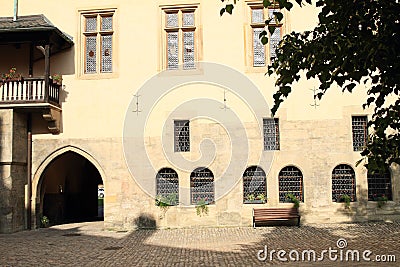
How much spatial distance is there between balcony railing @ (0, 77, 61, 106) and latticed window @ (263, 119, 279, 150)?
693 centimetres

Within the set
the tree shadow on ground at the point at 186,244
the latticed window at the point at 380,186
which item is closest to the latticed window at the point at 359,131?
the latticed window at the point at 380,186

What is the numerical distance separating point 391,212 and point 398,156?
417 inches

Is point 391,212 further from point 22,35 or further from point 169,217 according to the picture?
point 22,35

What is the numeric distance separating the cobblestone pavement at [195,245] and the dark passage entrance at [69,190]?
8.42 ft

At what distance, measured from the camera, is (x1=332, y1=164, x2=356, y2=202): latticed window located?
1484cm

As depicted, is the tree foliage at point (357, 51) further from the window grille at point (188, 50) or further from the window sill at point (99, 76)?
the window sill at point (99, 76)

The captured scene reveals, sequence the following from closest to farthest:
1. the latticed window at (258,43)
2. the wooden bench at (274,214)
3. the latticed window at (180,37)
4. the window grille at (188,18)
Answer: the wooden bench at (274,214), the latticed window at (258,43), the latticed window at (180,37), the window grille at (188,18)

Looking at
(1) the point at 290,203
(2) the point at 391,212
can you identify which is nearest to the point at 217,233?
(1) the point at 290,203

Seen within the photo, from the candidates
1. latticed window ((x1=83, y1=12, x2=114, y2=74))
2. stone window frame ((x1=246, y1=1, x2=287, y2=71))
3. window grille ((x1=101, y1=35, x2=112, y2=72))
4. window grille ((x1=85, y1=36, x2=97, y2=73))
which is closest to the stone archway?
window grille ((x1=85, y1=36, x2=97, y2=73))

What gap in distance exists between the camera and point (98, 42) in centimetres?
1582

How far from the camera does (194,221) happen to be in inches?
580

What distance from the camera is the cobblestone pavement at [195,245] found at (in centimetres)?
915

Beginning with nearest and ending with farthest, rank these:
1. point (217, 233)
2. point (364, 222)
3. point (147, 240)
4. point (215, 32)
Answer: point (147, 240) < point (217, 233) < point (364, 222) < point (215, 32)

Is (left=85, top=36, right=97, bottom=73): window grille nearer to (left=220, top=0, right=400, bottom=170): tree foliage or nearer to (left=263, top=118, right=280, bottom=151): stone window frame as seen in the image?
(left=263, top=118, right=280, bottom=151): stone window frame
